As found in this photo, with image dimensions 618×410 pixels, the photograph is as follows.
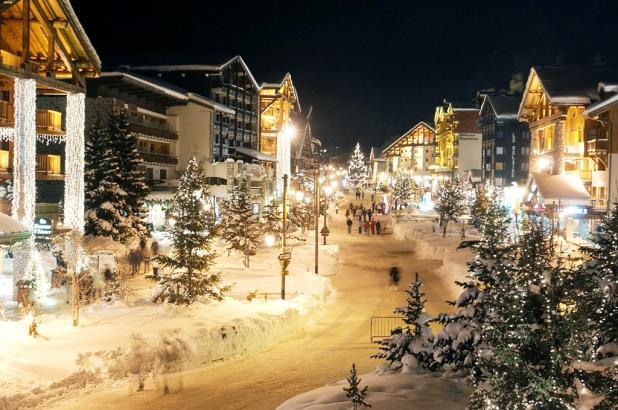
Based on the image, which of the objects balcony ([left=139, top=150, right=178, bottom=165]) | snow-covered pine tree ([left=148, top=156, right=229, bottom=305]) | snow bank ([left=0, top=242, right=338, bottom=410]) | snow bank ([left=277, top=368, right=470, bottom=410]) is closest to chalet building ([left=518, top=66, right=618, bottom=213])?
snow bank ([left=0, top=242, right=338, bottom=410])

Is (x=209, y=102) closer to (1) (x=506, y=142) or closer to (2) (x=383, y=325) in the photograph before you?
(2) (x=383, y=325)

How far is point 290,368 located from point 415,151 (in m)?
115

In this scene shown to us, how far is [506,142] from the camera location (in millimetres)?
77438

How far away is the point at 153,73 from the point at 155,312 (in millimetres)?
45224

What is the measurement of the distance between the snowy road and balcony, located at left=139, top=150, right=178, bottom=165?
71.1ft

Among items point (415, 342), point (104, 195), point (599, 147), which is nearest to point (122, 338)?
point (415, 342)

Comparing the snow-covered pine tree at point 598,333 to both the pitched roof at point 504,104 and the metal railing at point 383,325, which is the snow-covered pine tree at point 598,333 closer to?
the metal railing at point 383,325

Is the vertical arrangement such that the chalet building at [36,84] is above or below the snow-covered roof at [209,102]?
below

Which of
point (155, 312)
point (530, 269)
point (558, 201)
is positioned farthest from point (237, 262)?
point (530, 269)

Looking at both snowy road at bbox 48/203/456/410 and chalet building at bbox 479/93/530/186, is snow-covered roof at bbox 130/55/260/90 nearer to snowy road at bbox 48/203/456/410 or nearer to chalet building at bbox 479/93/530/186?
chalet building at bbox 479/93/530/186

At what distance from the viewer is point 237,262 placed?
33.3 metres

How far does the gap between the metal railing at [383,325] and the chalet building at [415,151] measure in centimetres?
10199

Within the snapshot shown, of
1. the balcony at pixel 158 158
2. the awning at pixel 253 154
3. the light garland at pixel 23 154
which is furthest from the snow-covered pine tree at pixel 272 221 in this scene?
the awning at pixel 253 154

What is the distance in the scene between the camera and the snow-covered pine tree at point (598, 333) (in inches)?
321
